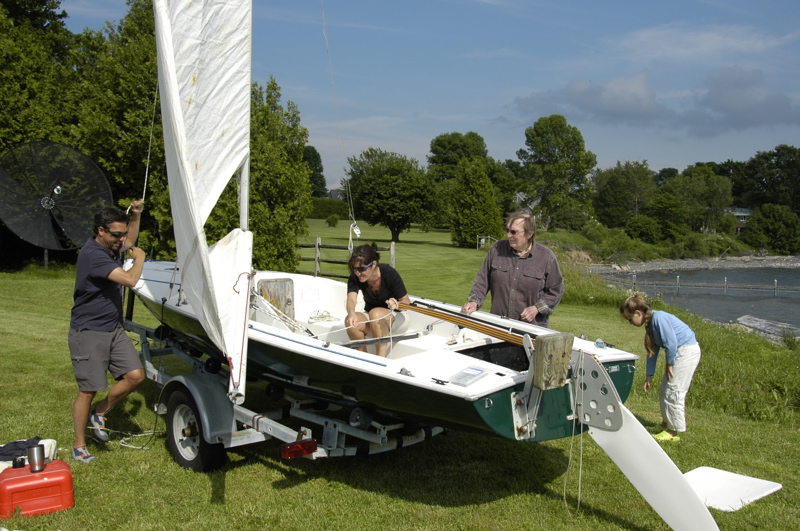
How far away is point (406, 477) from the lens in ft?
15.8

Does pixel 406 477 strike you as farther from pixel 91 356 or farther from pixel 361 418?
pixel 91 356

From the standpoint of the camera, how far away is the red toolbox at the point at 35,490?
12.8 feet

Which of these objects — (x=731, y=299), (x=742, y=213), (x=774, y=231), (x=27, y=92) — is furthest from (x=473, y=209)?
(x=742, y=213)

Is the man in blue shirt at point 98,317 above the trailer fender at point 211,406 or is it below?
above

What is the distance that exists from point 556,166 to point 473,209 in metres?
23.6

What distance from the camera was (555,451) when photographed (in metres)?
5.43

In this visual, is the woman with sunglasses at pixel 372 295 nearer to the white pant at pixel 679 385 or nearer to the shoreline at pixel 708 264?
the white pant at pixel 679 385

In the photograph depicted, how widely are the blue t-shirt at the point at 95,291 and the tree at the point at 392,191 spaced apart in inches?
1451

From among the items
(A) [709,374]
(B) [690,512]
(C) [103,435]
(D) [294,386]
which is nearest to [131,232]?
(C) [103,435]

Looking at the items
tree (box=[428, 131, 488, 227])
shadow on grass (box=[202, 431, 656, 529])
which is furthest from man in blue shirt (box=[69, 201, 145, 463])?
tree (box=[428, 131, 488, 227])

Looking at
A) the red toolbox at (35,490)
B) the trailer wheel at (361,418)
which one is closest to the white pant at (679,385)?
the trailer wheel at (361,418)

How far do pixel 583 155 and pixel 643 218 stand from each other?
10.7 metres

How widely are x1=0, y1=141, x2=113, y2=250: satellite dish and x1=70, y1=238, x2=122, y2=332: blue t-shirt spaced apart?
825 cm

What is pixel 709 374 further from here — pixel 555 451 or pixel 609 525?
pixel 609 525
